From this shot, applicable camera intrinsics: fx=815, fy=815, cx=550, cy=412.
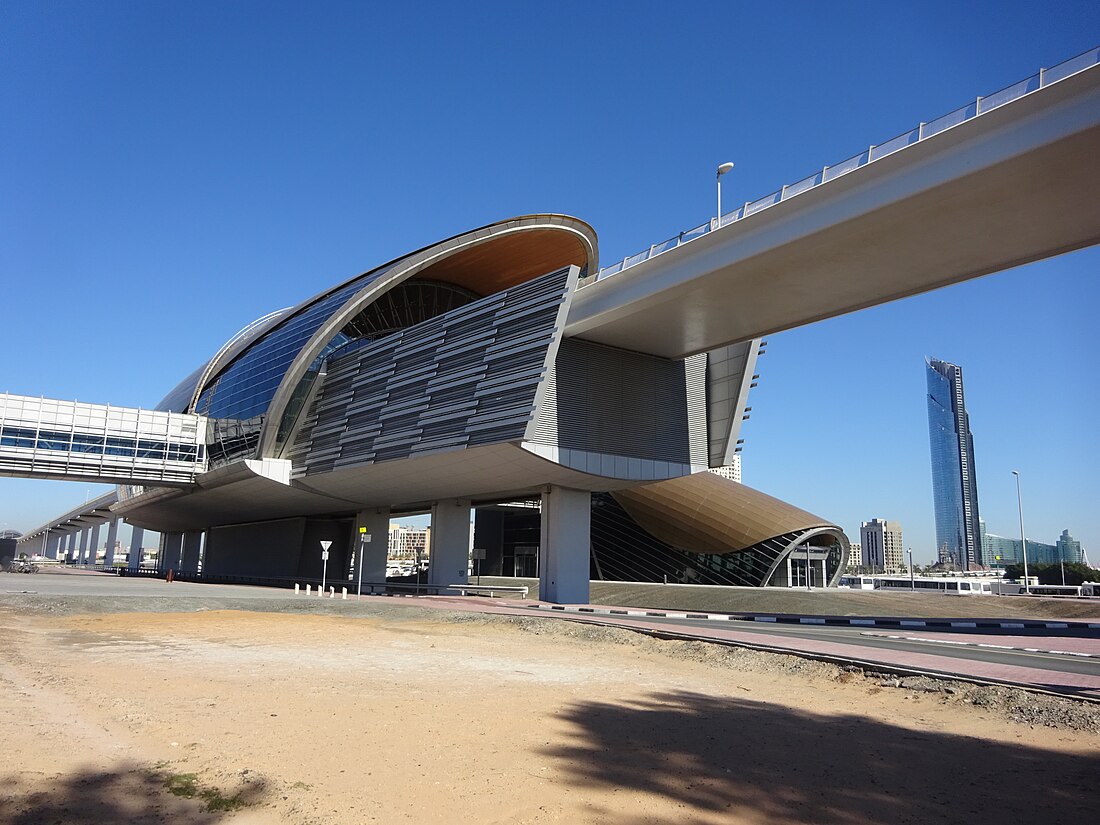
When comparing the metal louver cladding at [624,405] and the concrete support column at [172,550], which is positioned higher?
the metal louver cladding at [624,405]

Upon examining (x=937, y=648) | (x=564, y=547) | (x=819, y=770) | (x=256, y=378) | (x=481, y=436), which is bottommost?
(x=819, y=770)

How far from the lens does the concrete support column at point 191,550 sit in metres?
76.0

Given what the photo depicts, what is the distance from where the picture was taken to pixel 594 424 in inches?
1233

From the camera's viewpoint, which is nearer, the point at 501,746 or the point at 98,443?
the point at 501,746

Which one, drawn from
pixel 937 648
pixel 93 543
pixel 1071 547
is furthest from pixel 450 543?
pixel 1071 547

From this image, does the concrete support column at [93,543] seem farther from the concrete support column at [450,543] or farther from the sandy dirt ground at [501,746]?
the sandy dirt ground at [501,746]

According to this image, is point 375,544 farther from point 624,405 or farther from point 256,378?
point 624,405

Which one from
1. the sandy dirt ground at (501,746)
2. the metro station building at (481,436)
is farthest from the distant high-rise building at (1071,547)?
the sandy dirt ground at (501,746)

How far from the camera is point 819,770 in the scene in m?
7.20

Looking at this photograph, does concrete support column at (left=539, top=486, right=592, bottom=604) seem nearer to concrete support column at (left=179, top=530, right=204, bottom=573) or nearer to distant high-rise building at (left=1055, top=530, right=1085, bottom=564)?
concrete support column at (left=179, top=530, right=204, bottom=573)

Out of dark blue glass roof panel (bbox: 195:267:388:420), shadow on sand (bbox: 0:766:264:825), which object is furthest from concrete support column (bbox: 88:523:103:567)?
shadow on sand (bbox: 0:766:264:825)

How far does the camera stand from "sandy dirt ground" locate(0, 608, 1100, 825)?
593cm

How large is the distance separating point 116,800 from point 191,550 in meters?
78.2

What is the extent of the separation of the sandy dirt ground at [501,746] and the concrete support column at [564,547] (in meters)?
19.0
